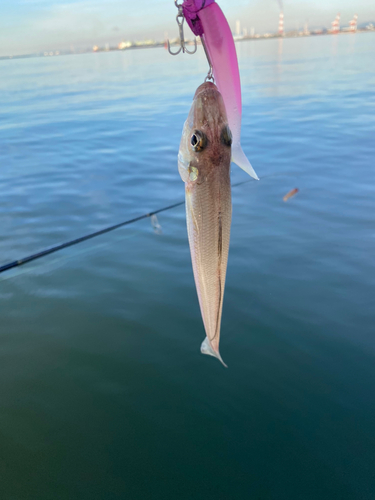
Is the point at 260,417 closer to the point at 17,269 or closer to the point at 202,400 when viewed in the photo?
the point at 202,400

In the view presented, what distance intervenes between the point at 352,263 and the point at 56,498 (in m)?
4.93

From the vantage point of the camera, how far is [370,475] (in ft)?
10.4

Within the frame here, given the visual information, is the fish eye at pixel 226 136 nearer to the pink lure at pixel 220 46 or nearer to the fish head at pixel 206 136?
the fish head at pixel 206 136

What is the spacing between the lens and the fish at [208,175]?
6.57 ft

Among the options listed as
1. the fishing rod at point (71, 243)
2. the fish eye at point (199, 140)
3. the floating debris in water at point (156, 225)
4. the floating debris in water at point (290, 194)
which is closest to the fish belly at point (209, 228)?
the fish eye at point (199, 140)

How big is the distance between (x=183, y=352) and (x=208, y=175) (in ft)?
9.66

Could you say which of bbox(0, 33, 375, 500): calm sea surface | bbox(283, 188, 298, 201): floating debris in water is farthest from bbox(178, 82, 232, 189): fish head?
bbox(283, 188, 298, 201): floating debris in water

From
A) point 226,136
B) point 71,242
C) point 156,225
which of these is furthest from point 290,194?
point 226,136

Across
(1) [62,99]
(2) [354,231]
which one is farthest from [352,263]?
(1) [62,99]

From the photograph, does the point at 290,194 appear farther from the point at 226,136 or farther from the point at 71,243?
the point at 226,136

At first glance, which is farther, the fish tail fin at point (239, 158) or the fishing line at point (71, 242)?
the fishing line at point (71, 242)

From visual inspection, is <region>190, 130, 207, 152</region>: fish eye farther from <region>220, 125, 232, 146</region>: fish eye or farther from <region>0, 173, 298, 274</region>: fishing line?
<region>0, 173, 298, 274</region>: fishing line

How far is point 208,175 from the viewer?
78.9 inches

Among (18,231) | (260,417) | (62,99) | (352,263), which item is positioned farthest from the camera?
(62,99)
